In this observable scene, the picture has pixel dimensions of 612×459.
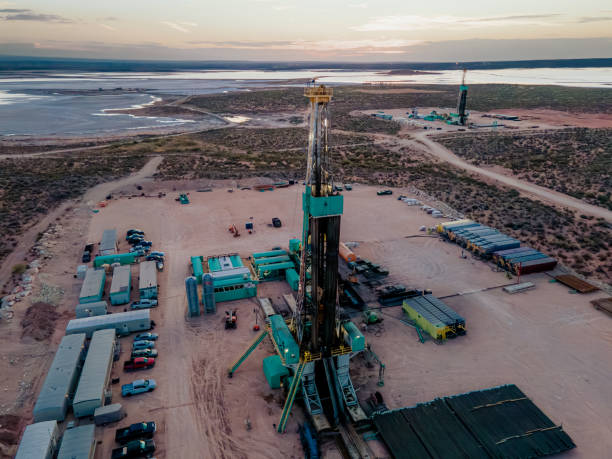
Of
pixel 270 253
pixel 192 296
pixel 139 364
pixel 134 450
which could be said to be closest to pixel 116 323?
pixel 139 364

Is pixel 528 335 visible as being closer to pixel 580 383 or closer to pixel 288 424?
pixel 580 383

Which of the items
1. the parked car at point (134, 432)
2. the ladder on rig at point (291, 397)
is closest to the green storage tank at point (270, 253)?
the ladder on rig at point (291, 397)

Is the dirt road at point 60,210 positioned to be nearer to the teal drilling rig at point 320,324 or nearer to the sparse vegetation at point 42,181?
the sparse vegetation at point 42,181

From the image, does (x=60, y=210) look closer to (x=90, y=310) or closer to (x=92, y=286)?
(x=92, y=286)

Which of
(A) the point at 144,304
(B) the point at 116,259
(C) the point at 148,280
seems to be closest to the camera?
(A) the point at 144,304

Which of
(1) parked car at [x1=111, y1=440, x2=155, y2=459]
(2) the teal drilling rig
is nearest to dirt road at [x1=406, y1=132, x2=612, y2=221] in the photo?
(2) the teal drilling rig
